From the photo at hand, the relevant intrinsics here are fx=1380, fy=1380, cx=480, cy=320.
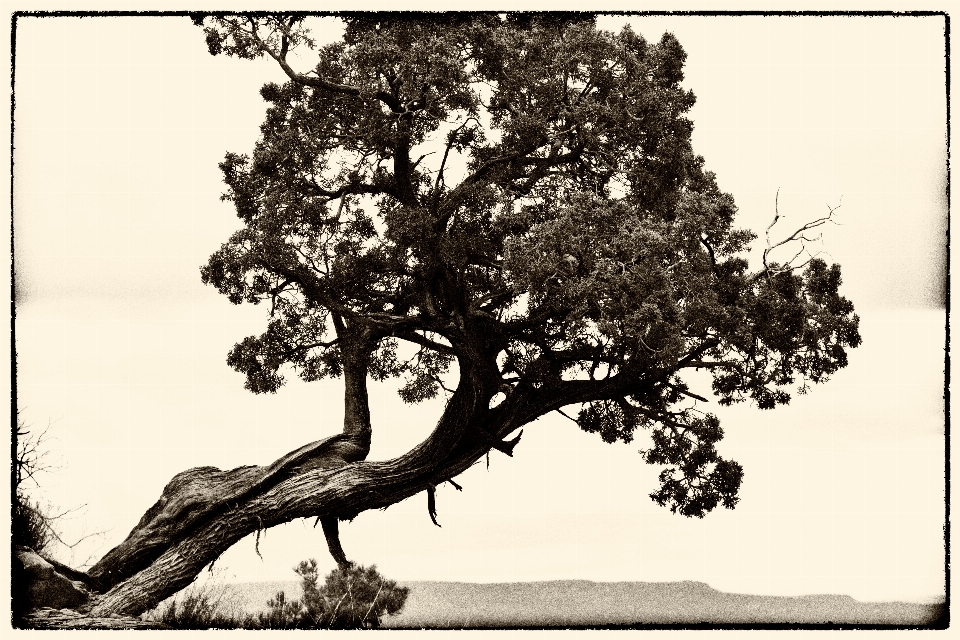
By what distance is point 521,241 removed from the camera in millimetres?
13289

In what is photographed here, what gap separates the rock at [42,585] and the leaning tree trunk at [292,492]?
1.29 ft

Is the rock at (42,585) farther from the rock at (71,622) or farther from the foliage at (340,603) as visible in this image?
the foliage at (340,603)

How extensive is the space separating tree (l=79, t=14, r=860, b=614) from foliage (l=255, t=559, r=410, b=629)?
1.79ft

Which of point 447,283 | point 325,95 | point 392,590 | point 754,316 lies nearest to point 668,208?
point 754,316

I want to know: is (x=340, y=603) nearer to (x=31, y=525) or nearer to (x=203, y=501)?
(x=203, y=501)

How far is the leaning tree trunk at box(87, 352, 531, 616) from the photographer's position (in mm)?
15281

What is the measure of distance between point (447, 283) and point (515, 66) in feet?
7.67

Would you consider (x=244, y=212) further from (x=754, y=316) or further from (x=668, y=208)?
(x=754, y=316)

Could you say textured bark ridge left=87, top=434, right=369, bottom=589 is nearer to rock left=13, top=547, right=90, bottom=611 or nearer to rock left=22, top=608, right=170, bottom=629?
rock left=13, top=547, right=90, bottom=611

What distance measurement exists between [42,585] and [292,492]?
9.33 feet

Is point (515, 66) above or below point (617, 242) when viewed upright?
above

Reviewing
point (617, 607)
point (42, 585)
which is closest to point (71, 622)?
point (42, 585)

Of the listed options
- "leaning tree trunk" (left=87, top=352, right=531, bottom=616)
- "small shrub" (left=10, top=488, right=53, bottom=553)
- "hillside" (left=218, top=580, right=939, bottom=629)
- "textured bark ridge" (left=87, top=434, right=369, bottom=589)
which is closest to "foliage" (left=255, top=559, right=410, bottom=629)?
"hillside" (left=218, top=580, right=939, bottom=629)

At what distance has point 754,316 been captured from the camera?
1389 centimetres
